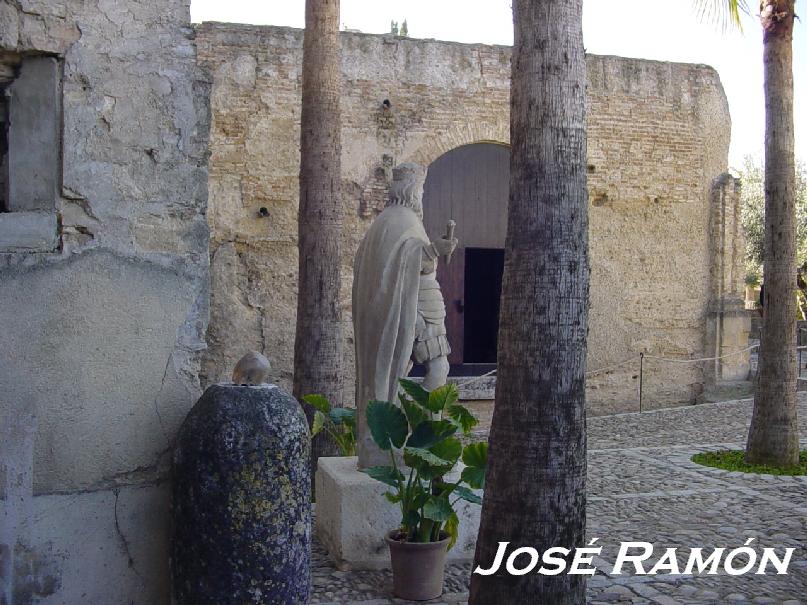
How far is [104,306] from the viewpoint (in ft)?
11.8

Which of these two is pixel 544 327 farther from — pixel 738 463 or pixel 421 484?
pixel 738 463

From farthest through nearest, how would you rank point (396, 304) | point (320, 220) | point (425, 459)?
1. point (320, 220)
2. point (396, 304)
3. point (425, 459)

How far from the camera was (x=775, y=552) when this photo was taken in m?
5.77

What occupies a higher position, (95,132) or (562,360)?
(95,132)

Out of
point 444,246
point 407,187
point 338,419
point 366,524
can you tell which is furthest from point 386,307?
point 366,524

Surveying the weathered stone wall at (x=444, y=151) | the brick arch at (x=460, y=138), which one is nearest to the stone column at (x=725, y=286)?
the weathered stone wall at (x=444, y=151)

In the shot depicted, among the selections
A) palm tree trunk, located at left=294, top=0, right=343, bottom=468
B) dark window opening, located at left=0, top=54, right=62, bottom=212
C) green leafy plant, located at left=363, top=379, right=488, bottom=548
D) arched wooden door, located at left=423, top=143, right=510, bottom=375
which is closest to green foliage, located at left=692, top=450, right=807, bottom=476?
palm tree trunk, located at left=294, top=0, right=343, bottom=468

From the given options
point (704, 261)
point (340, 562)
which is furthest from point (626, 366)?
point (340, 562)

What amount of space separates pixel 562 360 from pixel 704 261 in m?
11.2

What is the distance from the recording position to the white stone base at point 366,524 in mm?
5297

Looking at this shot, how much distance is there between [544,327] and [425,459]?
1.35 m

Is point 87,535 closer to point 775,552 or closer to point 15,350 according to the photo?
point 15,350

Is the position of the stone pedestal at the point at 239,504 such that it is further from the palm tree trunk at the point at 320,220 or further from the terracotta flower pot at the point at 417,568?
the palm tree trunk at the point at 320,220

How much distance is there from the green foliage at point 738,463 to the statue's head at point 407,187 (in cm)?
464
